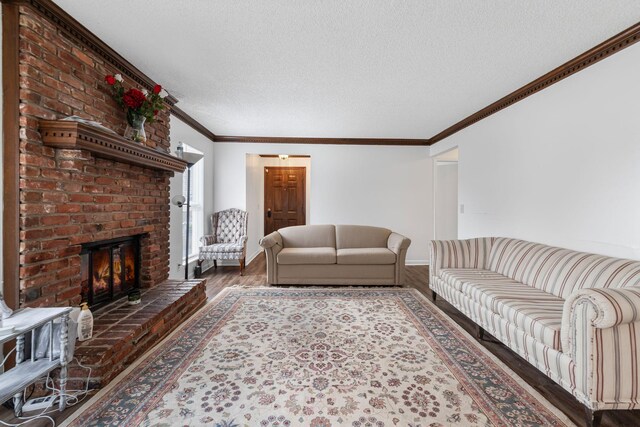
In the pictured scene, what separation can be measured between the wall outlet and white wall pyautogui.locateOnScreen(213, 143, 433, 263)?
4147 mm

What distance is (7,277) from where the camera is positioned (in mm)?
1711

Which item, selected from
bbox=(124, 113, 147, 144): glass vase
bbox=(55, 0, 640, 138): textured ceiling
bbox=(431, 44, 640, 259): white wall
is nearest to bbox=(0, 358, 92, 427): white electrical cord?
bbox=(124, 113, 147, 144): glass vase

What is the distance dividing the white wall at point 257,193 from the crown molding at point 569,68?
396 centimetres

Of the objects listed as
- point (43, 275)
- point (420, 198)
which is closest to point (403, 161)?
point (420, 198)

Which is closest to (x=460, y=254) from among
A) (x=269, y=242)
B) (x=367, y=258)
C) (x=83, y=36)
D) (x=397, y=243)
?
(x=397, y=243)

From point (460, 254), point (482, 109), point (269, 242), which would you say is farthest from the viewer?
point (269, 242)

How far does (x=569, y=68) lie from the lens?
2.58 m

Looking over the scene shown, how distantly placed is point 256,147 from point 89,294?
3675mm

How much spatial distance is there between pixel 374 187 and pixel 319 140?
54.7 inches

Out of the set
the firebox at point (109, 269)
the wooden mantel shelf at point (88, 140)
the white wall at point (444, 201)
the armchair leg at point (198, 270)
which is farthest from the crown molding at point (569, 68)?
the armchair leg at point (198, 270)

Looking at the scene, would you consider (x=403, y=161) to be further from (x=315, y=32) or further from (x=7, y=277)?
(x=7, y=277)

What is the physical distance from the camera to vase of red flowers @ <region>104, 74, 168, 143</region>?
2.54 m

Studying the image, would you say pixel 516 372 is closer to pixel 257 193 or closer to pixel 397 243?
pixel 397 243

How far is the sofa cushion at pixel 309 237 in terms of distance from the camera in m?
4.76
